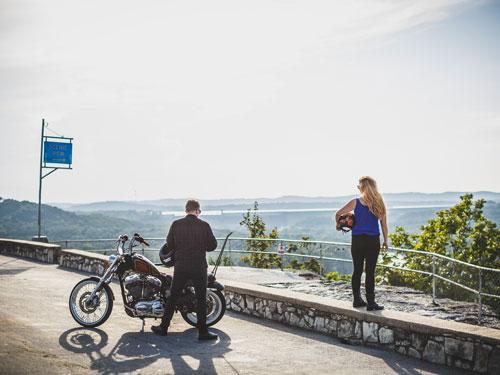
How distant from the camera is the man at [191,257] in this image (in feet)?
23.8

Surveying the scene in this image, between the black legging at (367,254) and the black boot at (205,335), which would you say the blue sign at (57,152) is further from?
the black legging at (367,254)

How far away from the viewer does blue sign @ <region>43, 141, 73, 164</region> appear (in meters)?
24.1

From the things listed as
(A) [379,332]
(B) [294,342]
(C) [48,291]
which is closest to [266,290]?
(B) [294,342]

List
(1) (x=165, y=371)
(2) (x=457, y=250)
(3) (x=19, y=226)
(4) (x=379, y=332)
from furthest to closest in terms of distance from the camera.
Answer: (3) (x=19, y=226)
(2) (x=457, y=250)
(4) (x=379, y=332)
(1) (x=165, y=371)

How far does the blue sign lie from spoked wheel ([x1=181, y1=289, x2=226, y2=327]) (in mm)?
17854

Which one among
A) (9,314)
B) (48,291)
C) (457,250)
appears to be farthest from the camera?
(457,250)

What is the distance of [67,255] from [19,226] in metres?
119

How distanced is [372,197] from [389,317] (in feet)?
4.90

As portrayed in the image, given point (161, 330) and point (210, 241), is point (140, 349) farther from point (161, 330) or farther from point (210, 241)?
point (210, 241)

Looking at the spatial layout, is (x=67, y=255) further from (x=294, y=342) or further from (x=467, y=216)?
(x=467, y=216)

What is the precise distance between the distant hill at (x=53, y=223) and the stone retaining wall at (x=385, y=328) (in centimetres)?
11289

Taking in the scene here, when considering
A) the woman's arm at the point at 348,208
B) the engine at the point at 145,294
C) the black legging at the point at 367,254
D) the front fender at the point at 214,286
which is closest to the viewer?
the black legging at the point at 367,254

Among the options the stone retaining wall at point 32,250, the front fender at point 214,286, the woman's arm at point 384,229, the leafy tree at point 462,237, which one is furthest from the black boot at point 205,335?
the leafy tree at point 462,237

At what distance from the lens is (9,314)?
8.32 metres
